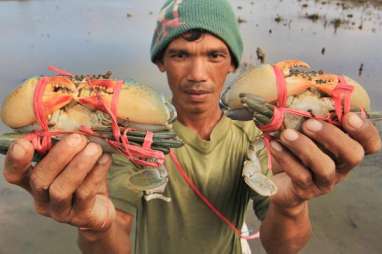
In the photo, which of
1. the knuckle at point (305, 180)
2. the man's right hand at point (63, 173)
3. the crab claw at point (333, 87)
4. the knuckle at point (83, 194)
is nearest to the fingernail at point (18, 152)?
the man's right hand at point (63, 173)

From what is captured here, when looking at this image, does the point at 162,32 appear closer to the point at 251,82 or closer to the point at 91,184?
the point at 251,82

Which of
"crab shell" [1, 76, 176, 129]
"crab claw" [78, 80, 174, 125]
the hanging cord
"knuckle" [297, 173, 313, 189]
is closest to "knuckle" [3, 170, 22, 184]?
"crab shell" [1, 76, 176, 129]

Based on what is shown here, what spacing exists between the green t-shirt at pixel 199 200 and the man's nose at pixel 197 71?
1.44ft

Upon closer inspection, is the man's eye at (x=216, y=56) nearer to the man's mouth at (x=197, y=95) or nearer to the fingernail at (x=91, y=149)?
the man's mouth at (x=197, y=95)

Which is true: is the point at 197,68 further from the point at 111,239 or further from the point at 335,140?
the point at 111,239

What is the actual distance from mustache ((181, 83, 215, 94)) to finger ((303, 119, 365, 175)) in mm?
721

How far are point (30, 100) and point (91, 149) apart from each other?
1.40 ft

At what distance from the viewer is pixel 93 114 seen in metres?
1.99

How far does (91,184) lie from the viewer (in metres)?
1.89

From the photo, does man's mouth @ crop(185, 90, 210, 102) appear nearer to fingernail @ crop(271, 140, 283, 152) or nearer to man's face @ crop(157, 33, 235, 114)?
man's face @ crop(157, 33, 235, 114)


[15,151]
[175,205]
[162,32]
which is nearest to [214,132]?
[175,205]

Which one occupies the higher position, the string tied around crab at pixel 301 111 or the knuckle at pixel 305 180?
the string tied around crab at pixel 301 111

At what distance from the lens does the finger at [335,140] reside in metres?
1.92

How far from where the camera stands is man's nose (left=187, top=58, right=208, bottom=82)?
2381 millimetres
